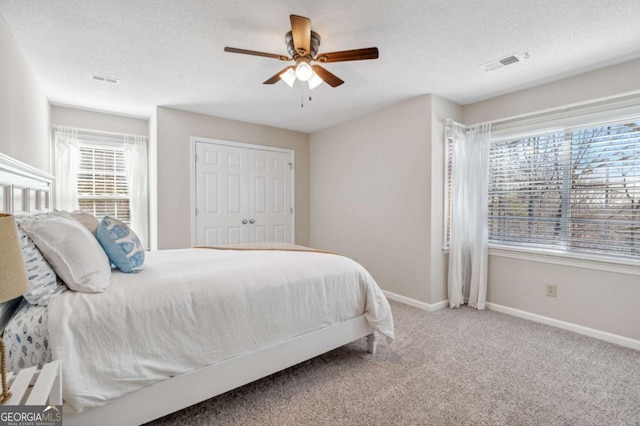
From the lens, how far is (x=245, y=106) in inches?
148

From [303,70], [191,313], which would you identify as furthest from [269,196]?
[191,313]

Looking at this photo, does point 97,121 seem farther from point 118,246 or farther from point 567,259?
point 567,259

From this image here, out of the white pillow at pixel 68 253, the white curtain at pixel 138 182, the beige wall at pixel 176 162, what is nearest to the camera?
the white pillow at pixel 68 253

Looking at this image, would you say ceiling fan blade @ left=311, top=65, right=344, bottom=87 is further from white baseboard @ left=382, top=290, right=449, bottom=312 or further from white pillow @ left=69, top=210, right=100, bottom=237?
white baseboard @ left=382, top=290, right=449, bottom=312

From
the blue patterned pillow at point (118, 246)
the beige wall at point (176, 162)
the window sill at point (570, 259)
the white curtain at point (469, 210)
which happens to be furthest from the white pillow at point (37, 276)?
the window sill at point (570, 259)

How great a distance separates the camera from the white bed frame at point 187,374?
139cm

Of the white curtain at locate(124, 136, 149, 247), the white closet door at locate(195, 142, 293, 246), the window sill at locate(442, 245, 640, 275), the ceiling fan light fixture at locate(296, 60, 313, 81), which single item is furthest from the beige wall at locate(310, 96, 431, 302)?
the white curtain at locate(124, 136, 149, 247)

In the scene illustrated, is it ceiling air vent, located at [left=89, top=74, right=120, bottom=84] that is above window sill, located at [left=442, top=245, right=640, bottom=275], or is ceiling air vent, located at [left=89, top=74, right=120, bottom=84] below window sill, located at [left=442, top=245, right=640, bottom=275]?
above

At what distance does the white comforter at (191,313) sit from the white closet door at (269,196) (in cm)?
228

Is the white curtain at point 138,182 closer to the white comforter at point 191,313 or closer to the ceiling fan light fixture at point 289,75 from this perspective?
the white comforter at point 191,313

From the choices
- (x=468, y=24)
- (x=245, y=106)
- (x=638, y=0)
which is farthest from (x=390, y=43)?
(x=245, y=106)

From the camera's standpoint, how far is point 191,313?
1586 millimetres

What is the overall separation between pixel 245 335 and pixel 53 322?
883 mm

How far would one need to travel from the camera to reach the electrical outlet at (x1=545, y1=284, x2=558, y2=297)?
297 centimetres
